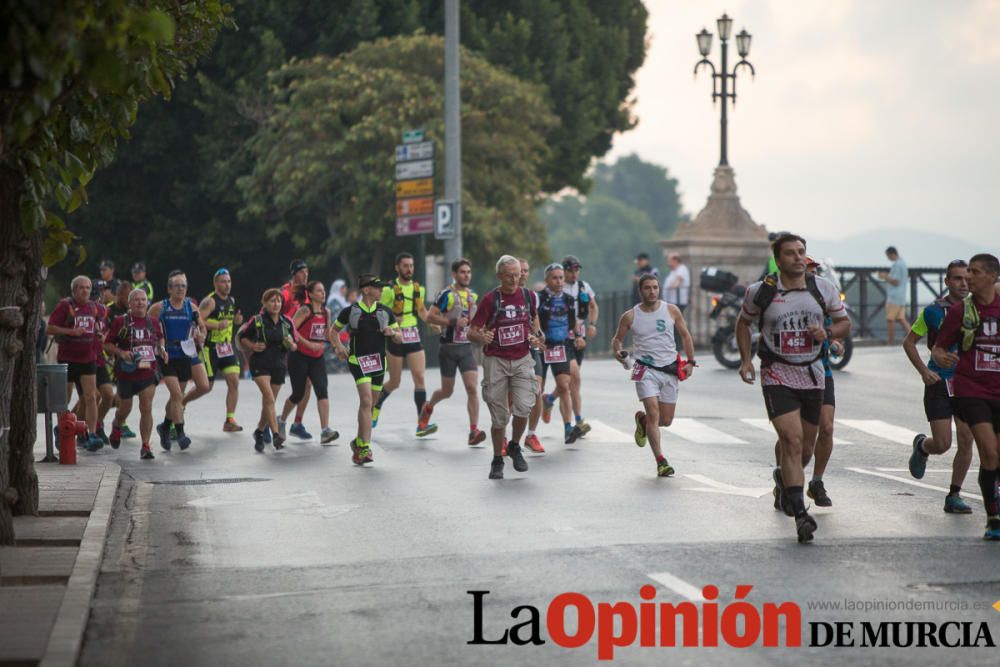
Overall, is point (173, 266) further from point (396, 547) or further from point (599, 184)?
point (599, 184)

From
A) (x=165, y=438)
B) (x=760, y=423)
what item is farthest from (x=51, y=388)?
(x=760, y=423)

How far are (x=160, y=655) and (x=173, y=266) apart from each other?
123 feet

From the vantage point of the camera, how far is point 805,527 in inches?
399

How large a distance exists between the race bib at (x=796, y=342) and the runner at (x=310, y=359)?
7707mm

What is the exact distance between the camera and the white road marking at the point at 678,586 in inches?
332

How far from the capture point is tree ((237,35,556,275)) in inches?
1581

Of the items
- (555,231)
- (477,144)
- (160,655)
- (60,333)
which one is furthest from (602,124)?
(555,231)

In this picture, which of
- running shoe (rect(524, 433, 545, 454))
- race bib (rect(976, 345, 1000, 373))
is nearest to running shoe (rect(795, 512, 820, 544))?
race bib (rect(976, 345, 1000, 373))

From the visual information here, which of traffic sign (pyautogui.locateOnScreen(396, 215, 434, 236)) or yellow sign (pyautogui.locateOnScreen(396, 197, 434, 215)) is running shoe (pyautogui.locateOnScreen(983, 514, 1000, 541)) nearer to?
traffic sign (pyautogui.locateOnScreen(396, 215, 434, 236))

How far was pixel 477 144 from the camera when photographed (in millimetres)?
40938

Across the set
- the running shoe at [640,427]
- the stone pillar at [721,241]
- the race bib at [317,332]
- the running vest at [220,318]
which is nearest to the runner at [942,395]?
the running shoe at [640,427]

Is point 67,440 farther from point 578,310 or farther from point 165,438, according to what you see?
point 578,310

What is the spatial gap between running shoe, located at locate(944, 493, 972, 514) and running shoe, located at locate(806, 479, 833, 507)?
0.81 meters

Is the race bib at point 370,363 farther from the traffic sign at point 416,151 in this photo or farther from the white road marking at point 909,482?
the traffic sign at point 416,151
